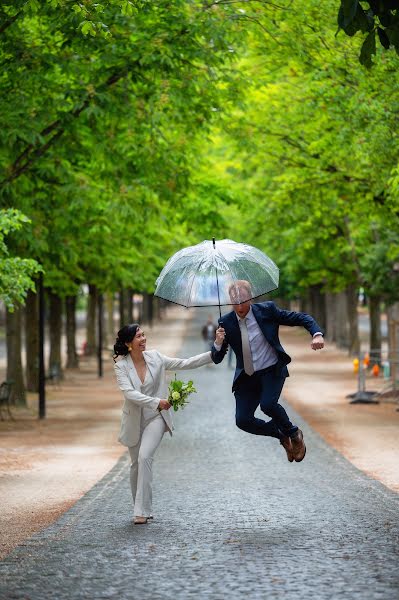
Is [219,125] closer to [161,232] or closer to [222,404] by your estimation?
[222,404]

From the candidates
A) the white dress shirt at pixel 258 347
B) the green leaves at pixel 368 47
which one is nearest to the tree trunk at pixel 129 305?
the white dress shirt at pixel 258 347

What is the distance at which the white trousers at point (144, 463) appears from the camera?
1092 cm

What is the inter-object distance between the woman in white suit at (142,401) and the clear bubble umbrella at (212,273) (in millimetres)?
611

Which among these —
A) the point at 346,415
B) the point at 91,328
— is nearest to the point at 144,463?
the point at 346,415

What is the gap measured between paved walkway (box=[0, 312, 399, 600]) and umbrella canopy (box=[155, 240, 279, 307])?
6.37ft

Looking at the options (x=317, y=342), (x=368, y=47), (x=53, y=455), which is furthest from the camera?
(x=53, y=455)

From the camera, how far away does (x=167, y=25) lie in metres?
19.2

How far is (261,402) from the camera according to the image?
A: 10875 mm

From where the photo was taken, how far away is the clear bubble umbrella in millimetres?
11461

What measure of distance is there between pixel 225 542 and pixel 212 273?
2718 millimetres

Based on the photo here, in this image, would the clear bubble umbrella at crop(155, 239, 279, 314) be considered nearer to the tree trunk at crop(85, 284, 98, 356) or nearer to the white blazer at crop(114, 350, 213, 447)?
the white blazer at crop(114, 350, 213, 447)

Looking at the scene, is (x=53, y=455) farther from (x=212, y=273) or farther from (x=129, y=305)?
(x=129, y=305)

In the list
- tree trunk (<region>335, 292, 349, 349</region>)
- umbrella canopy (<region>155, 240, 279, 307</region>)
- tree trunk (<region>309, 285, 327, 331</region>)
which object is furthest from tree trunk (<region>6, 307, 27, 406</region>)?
tree trunk (<region>309, 285, 327, 331</region>)

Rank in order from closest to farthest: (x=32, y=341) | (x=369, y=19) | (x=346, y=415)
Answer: (x=369, y=19)
(x=346, y=415)
(x=32, y=341)
